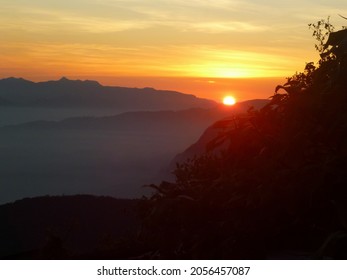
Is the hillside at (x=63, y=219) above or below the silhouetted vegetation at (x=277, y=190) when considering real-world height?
below

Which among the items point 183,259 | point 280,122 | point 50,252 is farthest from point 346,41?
point 50,252

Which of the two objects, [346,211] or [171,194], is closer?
[346,211]

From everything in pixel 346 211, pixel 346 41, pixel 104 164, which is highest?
pixel 346 41

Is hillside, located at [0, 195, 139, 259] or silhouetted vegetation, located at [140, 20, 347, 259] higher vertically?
silhouetted vegetation, located at [140, 20, 347, 259]

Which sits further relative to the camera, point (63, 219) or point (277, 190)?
point (63, 219)

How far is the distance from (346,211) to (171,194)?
1.76 m

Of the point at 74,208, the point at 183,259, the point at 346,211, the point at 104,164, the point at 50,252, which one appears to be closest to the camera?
the point at 346,211

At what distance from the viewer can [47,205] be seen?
2039cm

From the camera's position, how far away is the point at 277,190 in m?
5.33

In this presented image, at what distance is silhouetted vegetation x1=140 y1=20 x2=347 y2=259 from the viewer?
5.18 metres

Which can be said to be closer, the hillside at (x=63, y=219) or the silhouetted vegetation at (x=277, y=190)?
the silhouetted vegetation at (x=277, y=190)

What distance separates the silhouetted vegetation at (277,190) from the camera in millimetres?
5184

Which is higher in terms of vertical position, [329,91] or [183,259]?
[329,91]
